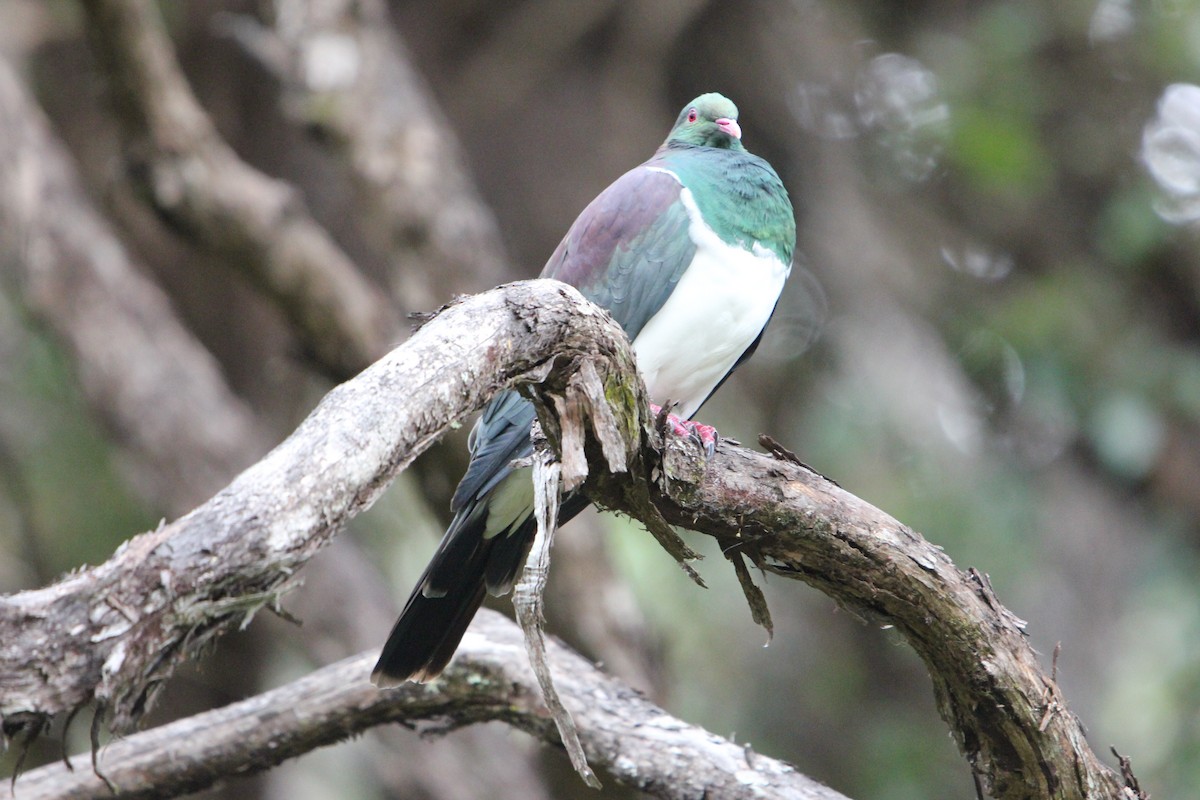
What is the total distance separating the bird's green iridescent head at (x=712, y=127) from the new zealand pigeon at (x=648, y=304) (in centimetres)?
18

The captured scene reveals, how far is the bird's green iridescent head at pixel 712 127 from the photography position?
316 cm

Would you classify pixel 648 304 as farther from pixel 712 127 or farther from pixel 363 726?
pixel 363 726

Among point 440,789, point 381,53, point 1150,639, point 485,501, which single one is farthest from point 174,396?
point 1150,639

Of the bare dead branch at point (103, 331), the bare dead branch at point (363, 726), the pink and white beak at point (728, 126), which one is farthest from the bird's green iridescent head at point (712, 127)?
the bare dead branch at point (103, 331)

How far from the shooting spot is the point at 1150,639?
532cm

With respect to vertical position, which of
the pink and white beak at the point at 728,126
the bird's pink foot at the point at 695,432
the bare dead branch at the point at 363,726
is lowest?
the bare dead branch at the point at 363,726

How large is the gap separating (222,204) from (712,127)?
5.49ft

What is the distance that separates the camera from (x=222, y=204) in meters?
3.91

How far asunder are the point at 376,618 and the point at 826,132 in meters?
3.09

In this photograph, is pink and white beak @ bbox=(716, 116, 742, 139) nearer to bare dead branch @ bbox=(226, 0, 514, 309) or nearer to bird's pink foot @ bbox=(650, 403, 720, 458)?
bird's pink foot @ bbox=(650, 403, 720, 458)

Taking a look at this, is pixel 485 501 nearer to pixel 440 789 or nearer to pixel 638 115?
pixel 440 789

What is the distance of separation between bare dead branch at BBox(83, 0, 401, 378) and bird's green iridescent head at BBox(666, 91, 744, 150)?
134 centimetres

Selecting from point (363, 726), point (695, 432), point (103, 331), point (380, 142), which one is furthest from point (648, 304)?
point (103, 331)

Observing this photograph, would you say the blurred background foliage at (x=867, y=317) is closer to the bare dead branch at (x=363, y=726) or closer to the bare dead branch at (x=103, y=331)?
the bare dead branch at (x=103, y=331)
